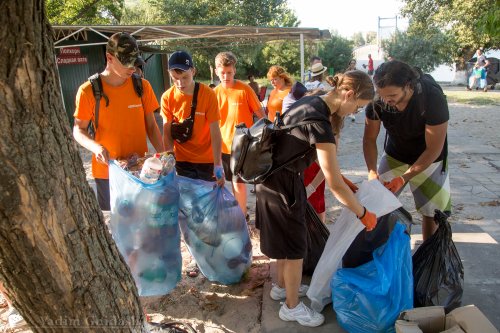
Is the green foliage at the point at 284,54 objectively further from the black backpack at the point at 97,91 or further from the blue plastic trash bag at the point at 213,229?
the blue plastic trash bag at the point at 213,229

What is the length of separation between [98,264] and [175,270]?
122 cm

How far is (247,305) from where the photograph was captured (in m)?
2.84

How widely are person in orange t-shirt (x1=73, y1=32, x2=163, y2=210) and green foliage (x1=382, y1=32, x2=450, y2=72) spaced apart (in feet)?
77.1

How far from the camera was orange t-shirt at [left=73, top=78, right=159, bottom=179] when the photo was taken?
270cm

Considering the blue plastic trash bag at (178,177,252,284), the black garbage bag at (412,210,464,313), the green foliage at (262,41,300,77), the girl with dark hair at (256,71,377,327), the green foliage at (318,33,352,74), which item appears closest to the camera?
the girl with dark hair at (256,71,377,327)

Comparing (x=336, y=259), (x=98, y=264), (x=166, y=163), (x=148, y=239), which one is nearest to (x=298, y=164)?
(x=336, y=259)

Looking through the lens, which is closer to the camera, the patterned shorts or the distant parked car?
the patterned shorts

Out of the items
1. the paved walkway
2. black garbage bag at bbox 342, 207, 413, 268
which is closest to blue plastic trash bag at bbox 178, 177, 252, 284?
the paved walkway

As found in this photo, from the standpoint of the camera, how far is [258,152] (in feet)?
7.47

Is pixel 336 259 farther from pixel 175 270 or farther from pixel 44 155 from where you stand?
pixel 44 155

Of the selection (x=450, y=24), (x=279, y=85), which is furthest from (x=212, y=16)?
(x=279, y=85)

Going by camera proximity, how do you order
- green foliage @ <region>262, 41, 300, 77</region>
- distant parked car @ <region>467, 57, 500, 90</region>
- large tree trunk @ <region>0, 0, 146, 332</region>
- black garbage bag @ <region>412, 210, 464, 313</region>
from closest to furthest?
large tree trunk @ <region>0, 0, 146, 332</region>, black garbage bag @ <region>412, 210, 464, 313</region>, distant parked car @ <region>467, 57, 500, 90</region>, green foliage @ <region>262, 41, 300, 77</region>

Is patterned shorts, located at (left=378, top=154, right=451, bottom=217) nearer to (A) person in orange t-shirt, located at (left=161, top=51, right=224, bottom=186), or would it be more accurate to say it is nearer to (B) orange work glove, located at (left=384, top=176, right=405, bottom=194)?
(B) orange work glove, located at (left=384, top=176, right=405, bottom=194)

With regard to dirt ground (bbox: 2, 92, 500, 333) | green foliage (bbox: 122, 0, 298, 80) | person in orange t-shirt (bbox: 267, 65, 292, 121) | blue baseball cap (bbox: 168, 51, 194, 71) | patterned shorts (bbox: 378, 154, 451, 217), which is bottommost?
dirt ground (bbox: 2, 92, 500, 333)
